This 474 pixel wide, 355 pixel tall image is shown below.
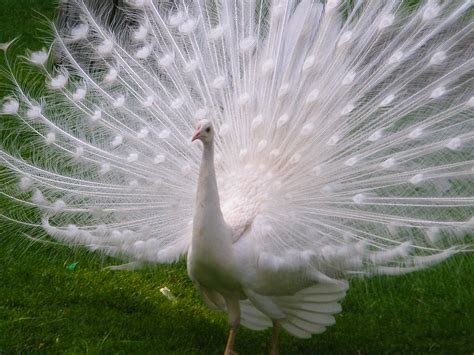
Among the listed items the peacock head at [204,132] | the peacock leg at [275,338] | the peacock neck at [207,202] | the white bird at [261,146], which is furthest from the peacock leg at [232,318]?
the peacock head at [204,132]

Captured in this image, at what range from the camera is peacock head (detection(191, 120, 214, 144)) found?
11.3 feet

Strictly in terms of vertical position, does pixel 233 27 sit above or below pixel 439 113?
above

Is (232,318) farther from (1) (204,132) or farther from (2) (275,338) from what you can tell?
(1) (204,132)

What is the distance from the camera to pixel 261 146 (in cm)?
399

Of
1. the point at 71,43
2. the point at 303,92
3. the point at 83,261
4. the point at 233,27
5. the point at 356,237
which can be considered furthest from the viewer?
the point at 83,261

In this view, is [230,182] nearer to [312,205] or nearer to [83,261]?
[312,205]

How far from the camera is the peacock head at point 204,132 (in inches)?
136

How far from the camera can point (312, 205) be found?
3834 mm

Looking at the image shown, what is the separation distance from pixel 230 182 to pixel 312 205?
42 centimetres

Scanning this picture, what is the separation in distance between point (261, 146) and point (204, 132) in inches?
23.0

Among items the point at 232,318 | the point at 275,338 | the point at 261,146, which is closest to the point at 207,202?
the point at 261,146

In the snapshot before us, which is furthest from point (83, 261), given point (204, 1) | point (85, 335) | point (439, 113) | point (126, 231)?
point (439, 113)

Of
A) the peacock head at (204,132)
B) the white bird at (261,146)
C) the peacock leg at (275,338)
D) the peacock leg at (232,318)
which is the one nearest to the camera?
the peacock head at (204,132)

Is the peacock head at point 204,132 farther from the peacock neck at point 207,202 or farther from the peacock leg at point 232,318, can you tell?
the peacock leg at point 232,318
